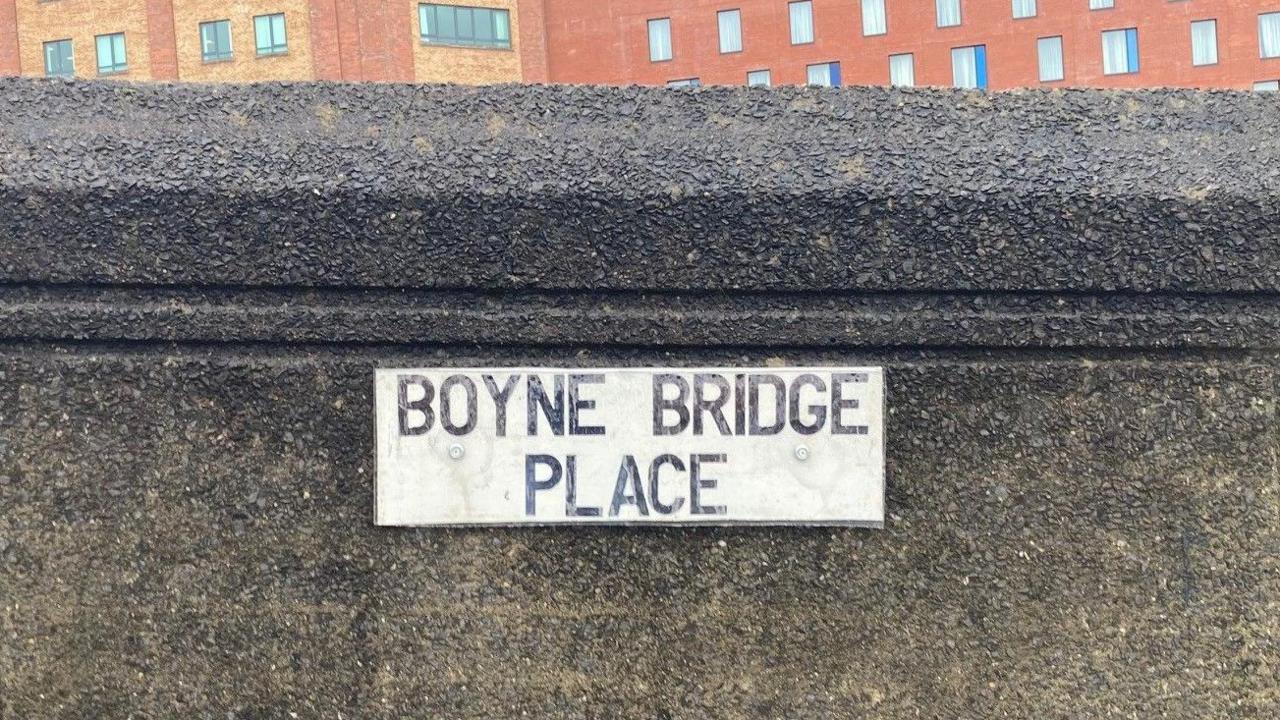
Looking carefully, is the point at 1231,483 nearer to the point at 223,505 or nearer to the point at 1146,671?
the point at 1146,671

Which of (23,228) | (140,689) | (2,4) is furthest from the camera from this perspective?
(2,4)

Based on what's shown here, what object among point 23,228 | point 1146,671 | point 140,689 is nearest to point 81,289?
point 23,228

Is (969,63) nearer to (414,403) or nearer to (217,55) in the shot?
(217,55)

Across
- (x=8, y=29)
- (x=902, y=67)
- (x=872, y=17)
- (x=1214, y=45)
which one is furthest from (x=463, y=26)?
(x=1214, y=45)

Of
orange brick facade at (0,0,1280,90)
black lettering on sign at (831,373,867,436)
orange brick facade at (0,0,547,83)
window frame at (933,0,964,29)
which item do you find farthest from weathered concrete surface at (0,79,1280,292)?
window frame at (933,0,964,29)

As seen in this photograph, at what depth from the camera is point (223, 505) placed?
5.49 ft

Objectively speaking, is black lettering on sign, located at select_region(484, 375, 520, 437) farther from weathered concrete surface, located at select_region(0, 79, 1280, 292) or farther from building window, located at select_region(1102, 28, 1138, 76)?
building window, located at select_region(1102, 28, 1138, 76)

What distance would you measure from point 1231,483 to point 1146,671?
0.36 metres

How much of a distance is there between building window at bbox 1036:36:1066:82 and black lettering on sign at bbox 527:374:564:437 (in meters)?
37.8

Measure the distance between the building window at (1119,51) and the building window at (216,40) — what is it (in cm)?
3088

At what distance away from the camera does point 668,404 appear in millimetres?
1646

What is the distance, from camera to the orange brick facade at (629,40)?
3269 cm

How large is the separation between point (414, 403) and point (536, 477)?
0.25 m

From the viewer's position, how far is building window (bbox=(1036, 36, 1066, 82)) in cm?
3509
